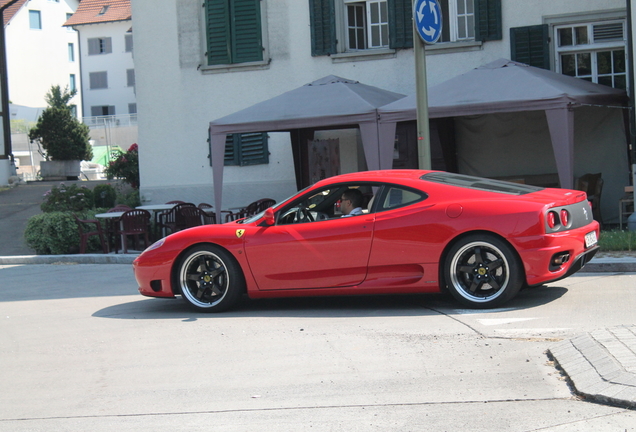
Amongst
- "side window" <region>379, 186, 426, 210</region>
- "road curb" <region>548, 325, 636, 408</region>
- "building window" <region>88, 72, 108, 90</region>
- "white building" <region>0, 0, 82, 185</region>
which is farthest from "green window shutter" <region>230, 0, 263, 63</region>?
"building window" <region>88, 72, 108, 90</region>

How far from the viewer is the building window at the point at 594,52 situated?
585 inches

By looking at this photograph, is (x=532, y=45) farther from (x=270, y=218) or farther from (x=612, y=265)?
(x=270, y=218)

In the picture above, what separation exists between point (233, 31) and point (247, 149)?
251cm

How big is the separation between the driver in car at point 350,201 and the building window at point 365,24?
921 cm

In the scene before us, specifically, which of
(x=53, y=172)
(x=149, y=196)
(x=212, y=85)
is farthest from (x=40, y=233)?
(x=53, y=172)

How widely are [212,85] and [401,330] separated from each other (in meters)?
11.7

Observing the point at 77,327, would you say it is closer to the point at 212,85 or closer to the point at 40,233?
the point at 40,233

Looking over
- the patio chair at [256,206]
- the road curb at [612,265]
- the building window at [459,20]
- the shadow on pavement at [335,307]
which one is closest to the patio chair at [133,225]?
the patio chair at [256,206]

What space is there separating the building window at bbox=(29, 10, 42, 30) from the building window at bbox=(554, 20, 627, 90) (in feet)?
172

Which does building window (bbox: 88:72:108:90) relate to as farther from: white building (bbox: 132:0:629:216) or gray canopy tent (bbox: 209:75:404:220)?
gray canopy tent (bbox: 209:75:404:220)

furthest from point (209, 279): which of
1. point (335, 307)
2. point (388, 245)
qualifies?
point (388, 245)

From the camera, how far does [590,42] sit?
15.0 m

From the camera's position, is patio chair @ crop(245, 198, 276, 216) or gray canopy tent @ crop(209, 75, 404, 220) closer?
gray canopy tent @ crop(209, 75, 404, 220)

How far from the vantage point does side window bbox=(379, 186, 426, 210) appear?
7461 mm
